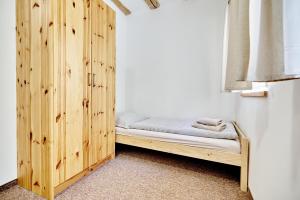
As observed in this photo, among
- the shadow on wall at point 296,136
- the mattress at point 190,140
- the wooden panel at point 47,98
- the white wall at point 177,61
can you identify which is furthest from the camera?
the white wall at point 177,61

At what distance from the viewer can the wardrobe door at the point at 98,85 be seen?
190 cm

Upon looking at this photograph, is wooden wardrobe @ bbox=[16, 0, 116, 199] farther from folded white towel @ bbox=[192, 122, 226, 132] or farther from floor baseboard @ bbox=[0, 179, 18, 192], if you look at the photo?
folded white towel @ bbox=[192, 122, 226, 132]

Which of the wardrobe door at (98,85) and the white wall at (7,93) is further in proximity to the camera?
the wardrobe door at (98,85)

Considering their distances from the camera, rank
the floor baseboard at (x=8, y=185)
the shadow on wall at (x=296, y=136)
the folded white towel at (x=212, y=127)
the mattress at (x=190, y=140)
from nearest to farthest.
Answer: the shadow on wall at (x=296, y=136), the floor baseboard at (x=8, y=185), the mattress at (x=190, y=140), the folded white towel at (x=212, y=127)

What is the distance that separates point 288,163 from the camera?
0.80 metres

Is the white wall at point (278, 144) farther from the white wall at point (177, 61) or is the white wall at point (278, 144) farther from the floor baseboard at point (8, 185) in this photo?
the floor baseboard at point (8, 185)

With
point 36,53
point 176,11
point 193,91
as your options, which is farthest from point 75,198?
point 176,11

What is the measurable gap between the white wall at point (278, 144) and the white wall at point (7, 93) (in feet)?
7.36

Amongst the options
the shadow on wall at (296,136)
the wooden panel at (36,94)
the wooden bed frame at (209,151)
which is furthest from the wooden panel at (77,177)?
the shadow on wall at (296,136)

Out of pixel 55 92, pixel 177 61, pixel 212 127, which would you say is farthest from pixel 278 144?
pixel 177 61

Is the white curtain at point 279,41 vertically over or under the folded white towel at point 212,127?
over

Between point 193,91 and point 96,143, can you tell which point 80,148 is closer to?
point 96,143

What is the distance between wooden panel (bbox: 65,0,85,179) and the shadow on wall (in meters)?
1.71

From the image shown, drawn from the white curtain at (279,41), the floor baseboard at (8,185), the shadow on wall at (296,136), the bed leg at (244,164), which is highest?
the white curtain at (279,41)
